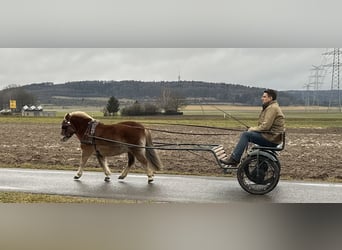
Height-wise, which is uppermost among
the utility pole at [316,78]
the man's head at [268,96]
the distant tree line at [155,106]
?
the utility pole at [316,78]

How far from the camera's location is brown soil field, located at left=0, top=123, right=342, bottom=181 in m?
3.81

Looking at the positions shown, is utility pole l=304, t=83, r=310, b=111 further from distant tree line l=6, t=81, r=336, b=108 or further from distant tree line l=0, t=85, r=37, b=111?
distant tree line l=0, t=85, r=37, b=111

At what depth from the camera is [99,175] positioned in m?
3.84

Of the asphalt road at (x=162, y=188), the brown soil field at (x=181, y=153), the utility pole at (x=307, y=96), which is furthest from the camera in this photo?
the utility pole at (x=307, y=96)

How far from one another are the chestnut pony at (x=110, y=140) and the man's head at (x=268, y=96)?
3.41 feet

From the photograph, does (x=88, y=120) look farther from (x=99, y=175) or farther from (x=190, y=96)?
(x=190, y=96)

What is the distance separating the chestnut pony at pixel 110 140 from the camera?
374cm

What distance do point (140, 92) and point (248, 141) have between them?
1.04m

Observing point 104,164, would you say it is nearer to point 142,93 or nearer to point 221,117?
point 142,93

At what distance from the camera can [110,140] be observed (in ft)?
12.3

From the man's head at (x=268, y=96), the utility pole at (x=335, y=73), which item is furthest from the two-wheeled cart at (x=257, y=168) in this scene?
the utility pole at (x=335, y=73)

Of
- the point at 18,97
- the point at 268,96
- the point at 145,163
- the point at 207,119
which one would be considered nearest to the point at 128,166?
the point at 145,163

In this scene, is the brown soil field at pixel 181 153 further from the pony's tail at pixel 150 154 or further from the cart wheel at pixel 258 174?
the cart wheel at pixel 258 174
